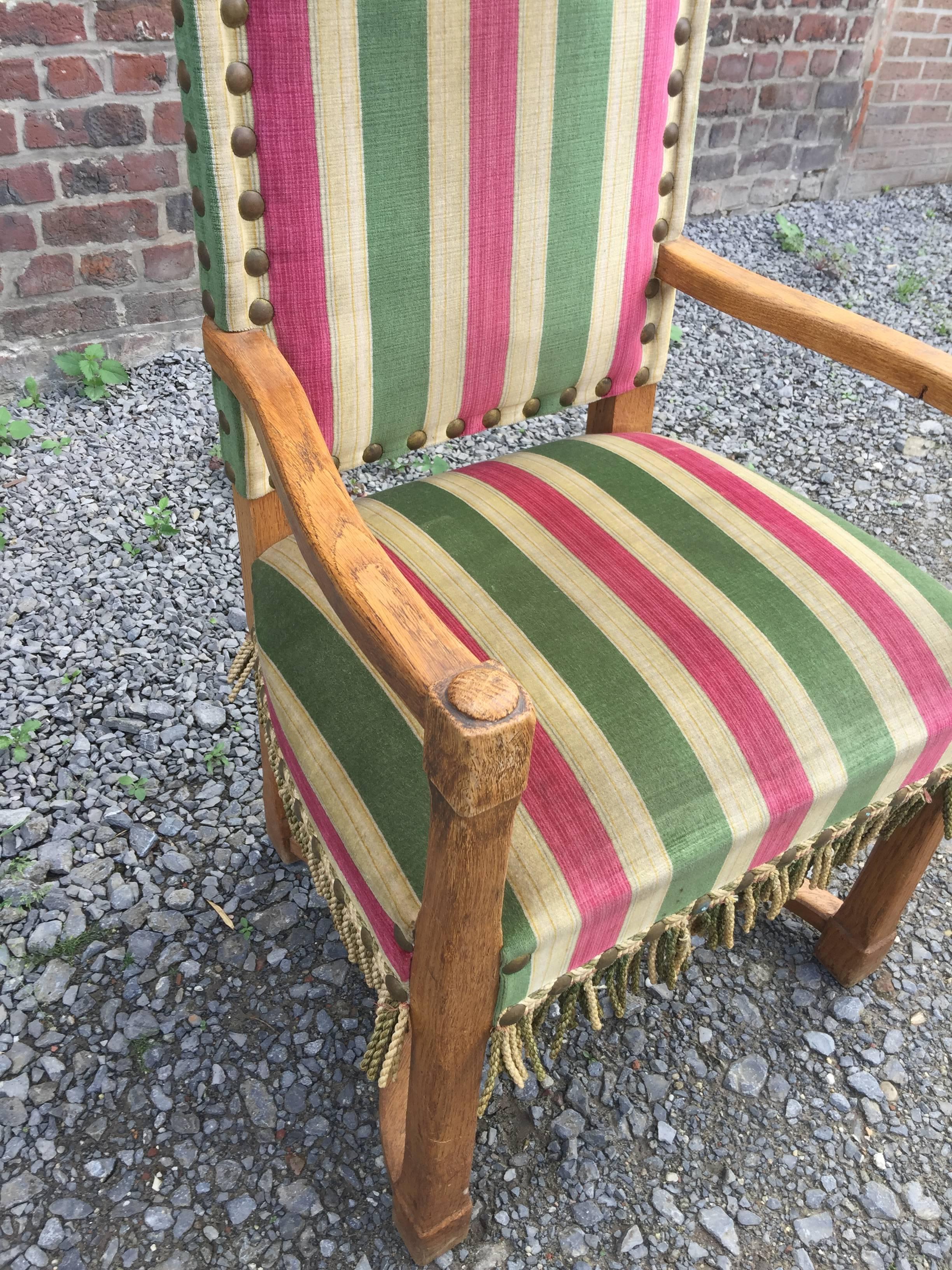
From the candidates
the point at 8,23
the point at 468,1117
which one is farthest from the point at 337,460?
the point at 8,23

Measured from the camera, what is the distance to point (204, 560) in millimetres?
1953

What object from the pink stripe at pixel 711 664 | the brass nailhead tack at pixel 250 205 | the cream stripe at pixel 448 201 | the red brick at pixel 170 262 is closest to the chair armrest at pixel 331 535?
the brass nailhead tack at pixel 250 205

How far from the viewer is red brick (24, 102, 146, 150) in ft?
6.73

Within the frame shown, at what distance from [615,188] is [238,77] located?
460mm

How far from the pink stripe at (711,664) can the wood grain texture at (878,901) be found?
1.10 feet

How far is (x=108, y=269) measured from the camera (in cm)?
229

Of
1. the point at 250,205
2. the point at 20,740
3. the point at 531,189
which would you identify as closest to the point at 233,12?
the point at 250,205

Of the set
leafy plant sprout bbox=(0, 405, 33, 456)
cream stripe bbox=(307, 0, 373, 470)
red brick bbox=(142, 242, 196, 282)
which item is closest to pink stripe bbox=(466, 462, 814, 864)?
cream stripe bbox=(307, 0, 373, 470)

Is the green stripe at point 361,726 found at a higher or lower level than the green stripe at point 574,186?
lower

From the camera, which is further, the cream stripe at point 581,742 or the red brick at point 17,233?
the red brick at point 17,233

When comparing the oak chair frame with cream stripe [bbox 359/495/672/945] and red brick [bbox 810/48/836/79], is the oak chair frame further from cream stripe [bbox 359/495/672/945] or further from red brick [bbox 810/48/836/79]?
red brick [bbox 810/48/836/79]

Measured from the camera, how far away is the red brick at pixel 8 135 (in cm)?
200

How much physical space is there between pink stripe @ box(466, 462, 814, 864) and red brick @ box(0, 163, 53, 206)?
1.66m

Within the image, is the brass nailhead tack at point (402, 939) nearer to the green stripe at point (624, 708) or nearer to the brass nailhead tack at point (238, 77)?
the green stripe at point (624, 708)
